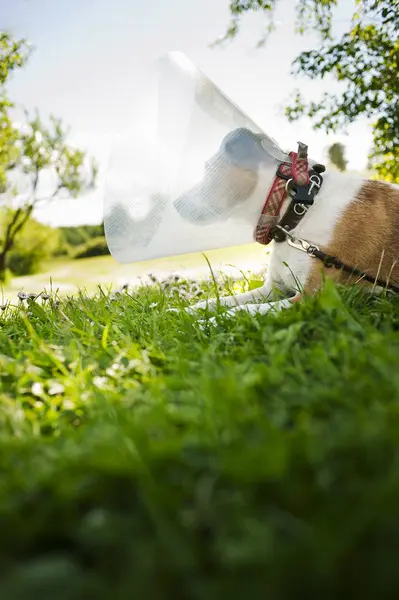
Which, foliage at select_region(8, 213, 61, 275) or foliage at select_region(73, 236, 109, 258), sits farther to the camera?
foliage at select_region(8, 213, 61, 275)

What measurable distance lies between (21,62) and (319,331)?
9.85 metres

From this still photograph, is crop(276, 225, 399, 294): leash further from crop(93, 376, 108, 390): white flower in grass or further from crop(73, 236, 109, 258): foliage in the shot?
crop(73, 236, 109, 258): foliage

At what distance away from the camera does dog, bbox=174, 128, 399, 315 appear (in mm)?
2354

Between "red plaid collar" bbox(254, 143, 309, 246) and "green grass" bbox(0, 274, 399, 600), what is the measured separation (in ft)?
3.51

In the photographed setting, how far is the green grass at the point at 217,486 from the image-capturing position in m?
0.69

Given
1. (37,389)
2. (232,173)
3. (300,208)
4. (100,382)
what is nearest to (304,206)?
(300,208)

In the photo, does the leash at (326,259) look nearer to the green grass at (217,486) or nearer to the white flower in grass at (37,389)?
the green grass at (217,486)

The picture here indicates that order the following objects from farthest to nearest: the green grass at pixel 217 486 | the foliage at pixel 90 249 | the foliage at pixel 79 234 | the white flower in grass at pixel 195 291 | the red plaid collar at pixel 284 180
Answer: the foliage at pixel 79 234 < the foliage at pixel 90 249 < the white flower in grass at pixel 195 291 < the red plaid collar at pixel 284 180 < the green grass at pixel 217 486

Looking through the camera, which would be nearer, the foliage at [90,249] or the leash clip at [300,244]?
the leash clip at [300,244]

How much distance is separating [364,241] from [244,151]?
698mm

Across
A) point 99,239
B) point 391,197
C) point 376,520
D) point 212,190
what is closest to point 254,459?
point 376,520

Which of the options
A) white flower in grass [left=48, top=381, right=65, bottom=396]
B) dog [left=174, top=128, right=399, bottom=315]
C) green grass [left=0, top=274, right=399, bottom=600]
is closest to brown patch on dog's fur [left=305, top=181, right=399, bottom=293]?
dog [left=174, top=128, right=399, bottom=315]

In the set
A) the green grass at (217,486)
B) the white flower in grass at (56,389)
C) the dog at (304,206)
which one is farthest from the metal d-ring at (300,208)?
the white flower in grass at (56,389)

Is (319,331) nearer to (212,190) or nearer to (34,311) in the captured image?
(212,190)
